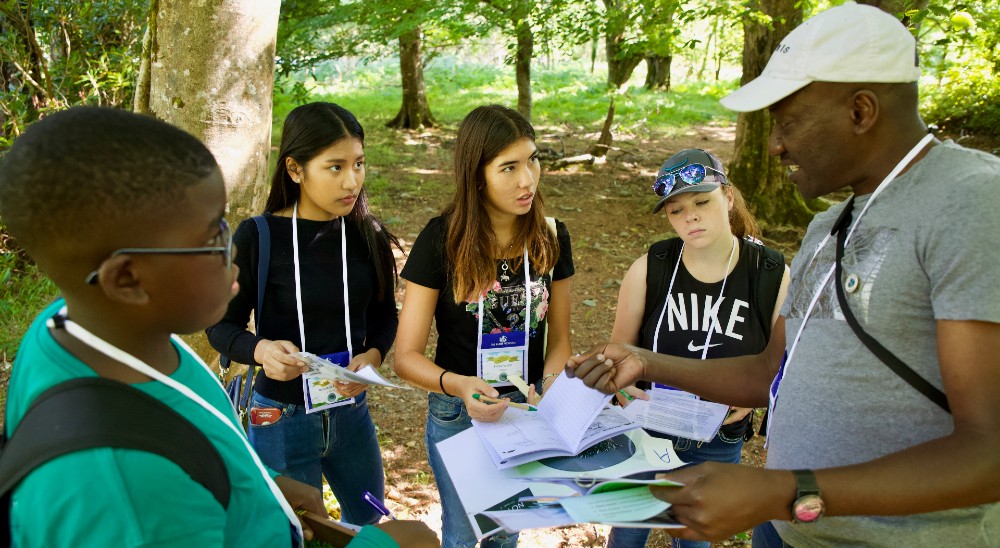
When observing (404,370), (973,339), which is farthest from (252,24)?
(973,339)

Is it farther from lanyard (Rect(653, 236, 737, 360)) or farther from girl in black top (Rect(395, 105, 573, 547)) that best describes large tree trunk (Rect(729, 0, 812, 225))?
girl in black top (Rect(395, 105, 573, 547))

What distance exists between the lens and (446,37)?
11438 millimetres

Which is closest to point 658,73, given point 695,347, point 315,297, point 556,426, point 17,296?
point 17,296

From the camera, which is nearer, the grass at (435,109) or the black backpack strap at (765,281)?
the black backpack strap at (765,281)

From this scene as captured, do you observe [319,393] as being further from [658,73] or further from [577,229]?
[658,73]

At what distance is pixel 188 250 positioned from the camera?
1.25 m

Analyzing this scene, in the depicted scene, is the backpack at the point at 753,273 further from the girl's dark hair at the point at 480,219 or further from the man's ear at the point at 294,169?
the man's ear at the point at 294,169

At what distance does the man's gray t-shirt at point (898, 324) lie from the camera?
1336 mm

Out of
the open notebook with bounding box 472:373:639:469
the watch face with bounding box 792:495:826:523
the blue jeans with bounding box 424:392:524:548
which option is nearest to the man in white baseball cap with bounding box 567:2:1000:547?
the watch face with bounding box 792:495:826:523

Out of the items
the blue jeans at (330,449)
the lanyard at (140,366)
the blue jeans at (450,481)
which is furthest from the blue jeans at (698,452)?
the lanyard at (140,366)

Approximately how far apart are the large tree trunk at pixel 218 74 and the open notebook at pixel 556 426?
1.95m

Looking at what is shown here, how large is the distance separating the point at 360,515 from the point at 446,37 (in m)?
9.94

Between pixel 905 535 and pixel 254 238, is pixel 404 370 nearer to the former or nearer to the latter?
pixel 254 238

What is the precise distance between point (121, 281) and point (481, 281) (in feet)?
5.29
